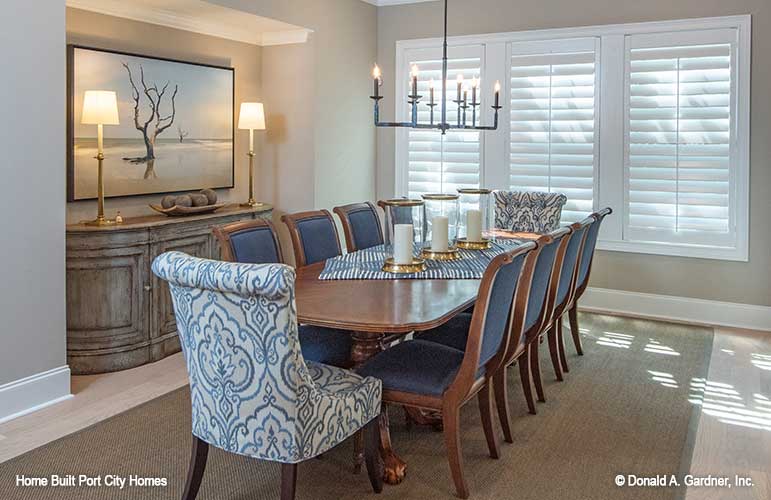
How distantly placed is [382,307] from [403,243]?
27.3 inches

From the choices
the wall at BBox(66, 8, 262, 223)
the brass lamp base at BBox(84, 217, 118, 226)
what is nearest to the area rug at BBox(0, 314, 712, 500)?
the brass lamp base at BBox(84, 217, 118, 226)

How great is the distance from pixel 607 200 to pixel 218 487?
3947 millimetres

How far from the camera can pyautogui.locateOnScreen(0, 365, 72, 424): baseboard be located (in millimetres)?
3357

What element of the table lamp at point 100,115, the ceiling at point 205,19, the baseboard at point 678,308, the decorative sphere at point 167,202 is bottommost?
the baseboard at point 678,308

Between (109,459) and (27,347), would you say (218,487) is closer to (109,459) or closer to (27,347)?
(109,459)

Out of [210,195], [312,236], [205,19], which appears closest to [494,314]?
[312,236]

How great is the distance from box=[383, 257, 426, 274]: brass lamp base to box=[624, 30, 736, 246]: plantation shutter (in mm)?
2809

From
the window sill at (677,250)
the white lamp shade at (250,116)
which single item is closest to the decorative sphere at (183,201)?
the white lamp shade at (250,116)

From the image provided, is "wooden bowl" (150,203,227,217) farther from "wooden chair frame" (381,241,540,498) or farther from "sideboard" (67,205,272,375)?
"wooden chair frame" (381,241,540,498)

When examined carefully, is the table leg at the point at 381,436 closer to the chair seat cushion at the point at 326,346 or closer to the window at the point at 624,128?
the chair seat cushion at the point at 326,346

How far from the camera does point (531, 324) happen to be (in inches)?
128

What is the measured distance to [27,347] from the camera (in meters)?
3.45

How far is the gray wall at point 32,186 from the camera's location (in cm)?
328

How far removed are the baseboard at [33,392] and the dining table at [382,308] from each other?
1.48 meters
